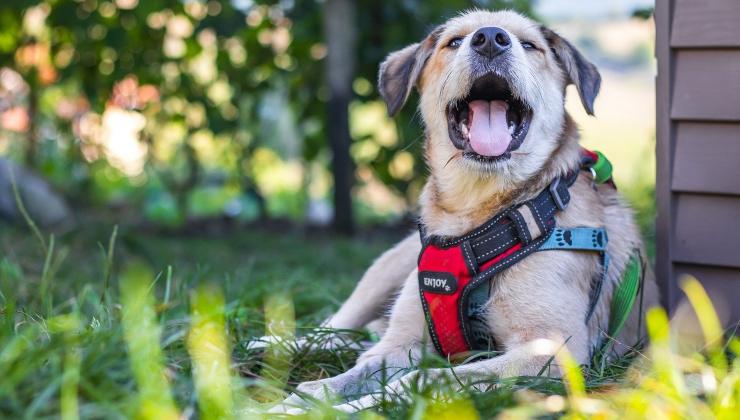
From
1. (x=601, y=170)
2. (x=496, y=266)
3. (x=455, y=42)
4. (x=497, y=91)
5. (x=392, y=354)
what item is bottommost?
(x=392, y=354)

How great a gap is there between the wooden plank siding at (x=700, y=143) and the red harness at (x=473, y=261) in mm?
555

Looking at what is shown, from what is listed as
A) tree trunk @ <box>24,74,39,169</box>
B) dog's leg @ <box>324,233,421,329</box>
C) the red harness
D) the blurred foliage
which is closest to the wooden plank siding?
the red harness

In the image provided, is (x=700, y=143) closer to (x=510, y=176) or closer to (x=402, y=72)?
(x=510, y=176)

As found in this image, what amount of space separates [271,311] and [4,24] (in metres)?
4.45

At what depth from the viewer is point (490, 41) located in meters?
3.08

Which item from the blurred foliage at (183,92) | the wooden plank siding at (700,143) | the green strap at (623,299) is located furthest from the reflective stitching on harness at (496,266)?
the blurred foliage at (183,92)

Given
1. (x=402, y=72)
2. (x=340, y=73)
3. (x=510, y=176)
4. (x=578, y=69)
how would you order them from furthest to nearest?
(x=340, y=73) → (x=402, y=72) → (x=578, y=69) → (x=510, y=176)

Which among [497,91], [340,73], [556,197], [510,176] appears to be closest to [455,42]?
[497,91]

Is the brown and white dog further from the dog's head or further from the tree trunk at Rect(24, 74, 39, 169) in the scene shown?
the tree trunk at Rect(24, 74, 39, 169)

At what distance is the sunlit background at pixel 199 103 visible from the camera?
21.5ft

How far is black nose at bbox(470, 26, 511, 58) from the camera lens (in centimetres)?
308

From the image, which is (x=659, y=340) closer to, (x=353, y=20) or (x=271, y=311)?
(x=271, y=311)

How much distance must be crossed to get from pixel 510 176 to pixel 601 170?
1.39 feet

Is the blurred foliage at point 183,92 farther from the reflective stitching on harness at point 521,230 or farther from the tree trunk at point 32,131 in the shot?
the reflective stitching on harness at point 521,230
